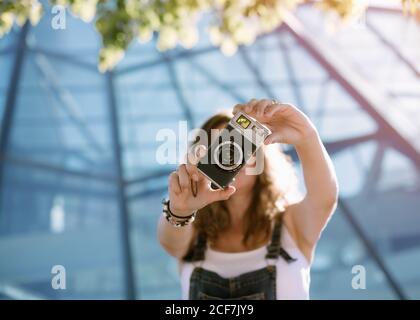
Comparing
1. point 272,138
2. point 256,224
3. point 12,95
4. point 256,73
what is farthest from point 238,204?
point 12,95

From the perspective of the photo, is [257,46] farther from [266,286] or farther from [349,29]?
[266,286]

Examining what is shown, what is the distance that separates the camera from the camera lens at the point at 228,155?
1.96 m

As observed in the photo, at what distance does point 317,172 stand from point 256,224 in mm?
317

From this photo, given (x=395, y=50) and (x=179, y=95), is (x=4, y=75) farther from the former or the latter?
(x=395, y=50)

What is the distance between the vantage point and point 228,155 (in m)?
1.98

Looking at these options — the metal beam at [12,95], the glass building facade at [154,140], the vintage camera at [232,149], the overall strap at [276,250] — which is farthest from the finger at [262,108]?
the metal beam at [12,95]

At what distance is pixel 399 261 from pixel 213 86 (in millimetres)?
2474

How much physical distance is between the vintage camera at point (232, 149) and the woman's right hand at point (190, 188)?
0.03 m

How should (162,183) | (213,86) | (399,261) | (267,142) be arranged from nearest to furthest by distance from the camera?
(267,142), (399,261), (162,183), (213,86)

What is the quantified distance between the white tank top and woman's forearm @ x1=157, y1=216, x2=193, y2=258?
0.05m

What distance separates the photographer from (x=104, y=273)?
621 cm

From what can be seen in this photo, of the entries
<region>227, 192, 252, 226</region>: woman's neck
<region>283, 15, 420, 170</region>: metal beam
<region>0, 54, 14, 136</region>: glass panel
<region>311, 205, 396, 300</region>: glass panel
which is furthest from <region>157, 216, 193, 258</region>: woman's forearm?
<region>0, 54, 14, 136</region>: glass panel

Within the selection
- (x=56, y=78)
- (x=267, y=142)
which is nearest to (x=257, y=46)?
(x=56, y=78)

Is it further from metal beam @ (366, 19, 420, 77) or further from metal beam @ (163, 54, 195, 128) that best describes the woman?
metal beam @ (366, 19, 420, 77)
